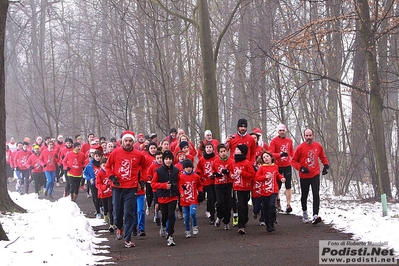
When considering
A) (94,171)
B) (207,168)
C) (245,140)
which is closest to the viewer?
(207,168)

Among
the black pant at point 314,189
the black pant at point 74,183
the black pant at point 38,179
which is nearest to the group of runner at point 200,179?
the black pant at point 314,189

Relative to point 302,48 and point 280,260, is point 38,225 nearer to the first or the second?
point 280,260

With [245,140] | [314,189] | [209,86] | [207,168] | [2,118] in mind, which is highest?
[209,86]

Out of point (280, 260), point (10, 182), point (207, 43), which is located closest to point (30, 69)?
point (10, 182)

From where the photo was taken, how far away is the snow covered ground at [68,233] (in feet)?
27.0

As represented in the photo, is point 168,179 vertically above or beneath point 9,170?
beneath

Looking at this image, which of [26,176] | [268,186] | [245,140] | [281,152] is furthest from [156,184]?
[26,176]

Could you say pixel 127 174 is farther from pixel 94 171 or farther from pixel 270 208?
pixel 94 171

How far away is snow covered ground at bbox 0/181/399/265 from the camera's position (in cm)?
822

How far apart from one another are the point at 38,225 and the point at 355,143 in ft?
41.6

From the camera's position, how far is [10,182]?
30.9 m

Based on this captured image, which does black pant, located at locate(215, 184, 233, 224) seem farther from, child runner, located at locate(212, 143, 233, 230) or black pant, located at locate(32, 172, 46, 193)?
black pant, located at locate(32, 172, 46, 193)

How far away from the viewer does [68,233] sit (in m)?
10.2

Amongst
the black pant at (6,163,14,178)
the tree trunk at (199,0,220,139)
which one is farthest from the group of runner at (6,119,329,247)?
the black pant at (6,163,14,178)
